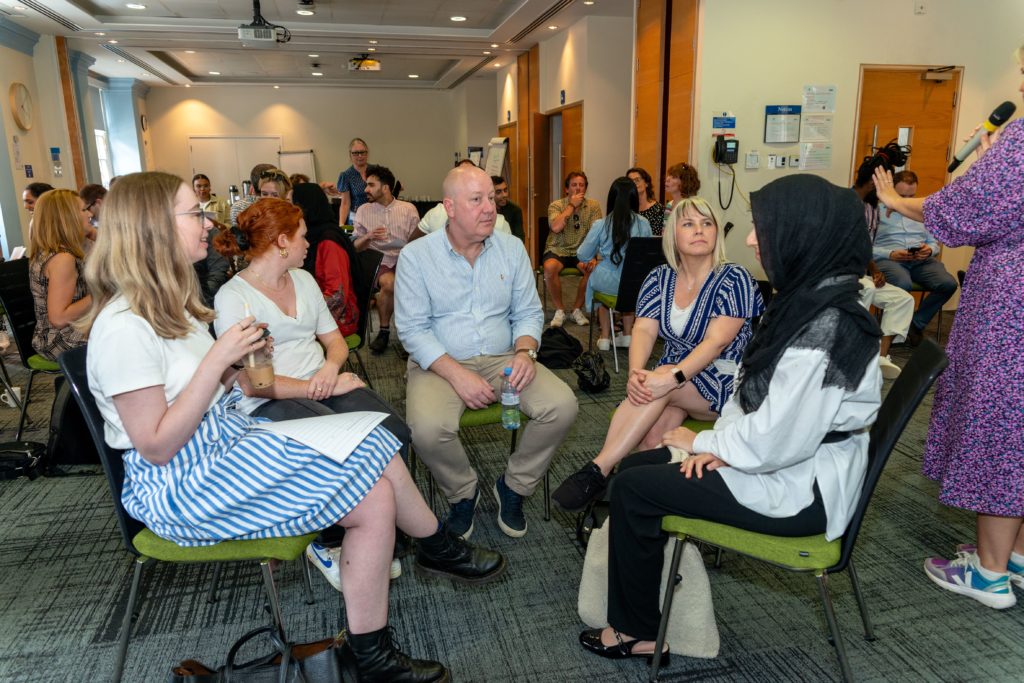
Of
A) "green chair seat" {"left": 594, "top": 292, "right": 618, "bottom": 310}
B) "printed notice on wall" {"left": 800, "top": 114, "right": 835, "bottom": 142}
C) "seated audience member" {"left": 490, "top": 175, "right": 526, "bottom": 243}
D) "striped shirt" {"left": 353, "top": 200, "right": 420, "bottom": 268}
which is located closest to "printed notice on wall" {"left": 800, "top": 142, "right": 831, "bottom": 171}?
"printed notice on wall" {"left": 800, "top": 114, "right": 835, "bottom": 142}

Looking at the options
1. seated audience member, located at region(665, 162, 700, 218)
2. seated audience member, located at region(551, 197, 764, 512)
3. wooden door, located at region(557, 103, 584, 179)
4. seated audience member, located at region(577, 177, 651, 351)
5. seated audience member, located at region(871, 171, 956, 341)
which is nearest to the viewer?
seated audience member, located at region(551, 197, 764, 512)

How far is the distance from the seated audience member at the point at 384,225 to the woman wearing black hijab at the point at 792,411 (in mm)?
3933

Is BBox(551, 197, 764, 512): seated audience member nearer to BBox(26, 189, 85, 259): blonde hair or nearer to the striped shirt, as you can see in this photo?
BBox(26, 189, 85, 259): blonde hair

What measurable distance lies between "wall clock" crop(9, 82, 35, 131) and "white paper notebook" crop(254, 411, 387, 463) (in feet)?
25.8

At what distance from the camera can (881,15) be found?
18.4 feet

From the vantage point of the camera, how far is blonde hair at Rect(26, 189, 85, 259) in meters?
3.16

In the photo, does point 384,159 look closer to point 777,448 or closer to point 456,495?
point 456,495

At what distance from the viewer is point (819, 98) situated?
18.5 feet

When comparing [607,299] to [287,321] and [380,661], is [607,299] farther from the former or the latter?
[380,661]

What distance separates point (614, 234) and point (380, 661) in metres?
3.54

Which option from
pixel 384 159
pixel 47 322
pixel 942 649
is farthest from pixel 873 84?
pixel 384 159

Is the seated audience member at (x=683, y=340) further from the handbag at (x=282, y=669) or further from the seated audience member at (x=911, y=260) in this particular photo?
the seated audience member at (x=911, y=260)

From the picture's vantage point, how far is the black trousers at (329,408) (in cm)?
227

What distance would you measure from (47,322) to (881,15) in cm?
639
